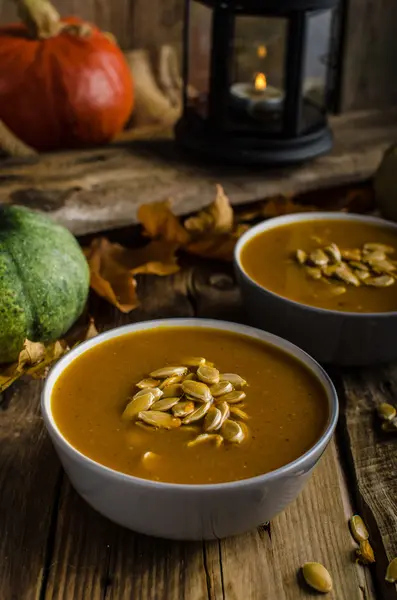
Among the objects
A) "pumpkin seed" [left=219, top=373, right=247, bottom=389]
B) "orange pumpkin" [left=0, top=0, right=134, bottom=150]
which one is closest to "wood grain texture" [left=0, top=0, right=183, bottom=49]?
"orange pumpkin" [left=0, top=0, right=134, bottom=150]

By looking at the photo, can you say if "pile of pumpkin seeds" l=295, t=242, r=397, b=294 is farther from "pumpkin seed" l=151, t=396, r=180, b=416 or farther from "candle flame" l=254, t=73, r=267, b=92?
"candle flame" l=254, t=73, r=267, b=92

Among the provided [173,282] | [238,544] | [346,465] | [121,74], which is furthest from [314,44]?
[238,544]

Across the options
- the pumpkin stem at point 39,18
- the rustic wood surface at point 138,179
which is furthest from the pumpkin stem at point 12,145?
the pumpkin stem at point 39,18

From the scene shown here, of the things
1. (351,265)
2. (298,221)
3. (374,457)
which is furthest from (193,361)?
(298,221)

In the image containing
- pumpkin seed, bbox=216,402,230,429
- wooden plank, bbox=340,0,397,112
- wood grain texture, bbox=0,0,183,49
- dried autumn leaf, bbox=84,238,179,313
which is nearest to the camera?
pumpkin seed, bbox=216,402,230,429

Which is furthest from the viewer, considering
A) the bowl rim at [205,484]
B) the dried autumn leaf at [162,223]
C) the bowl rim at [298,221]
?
the dried autumn leaf at [162,223]

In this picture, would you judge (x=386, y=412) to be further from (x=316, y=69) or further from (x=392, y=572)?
(x=316, y=69)

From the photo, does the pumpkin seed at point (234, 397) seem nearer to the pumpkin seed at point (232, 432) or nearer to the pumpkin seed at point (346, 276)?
the pumpkin seed at point (232, 432)
